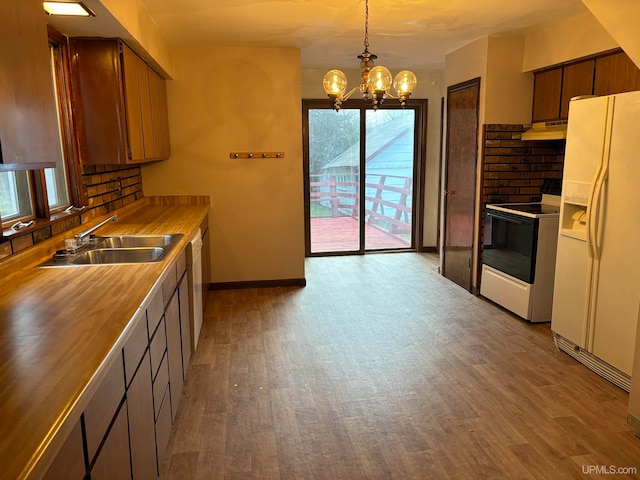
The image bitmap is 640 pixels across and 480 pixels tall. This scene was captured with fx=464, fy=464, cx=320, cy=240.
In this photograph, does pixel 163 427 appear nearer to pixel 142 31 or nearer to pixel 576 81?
pixel 142 31

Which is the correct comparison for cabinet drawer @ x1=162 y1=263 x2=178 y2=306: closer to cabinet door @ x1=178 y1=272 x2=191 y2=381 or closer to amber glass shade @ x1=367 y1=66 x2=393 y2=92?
cabinet door @ x1=178 y1=272 x2=191 y2=381

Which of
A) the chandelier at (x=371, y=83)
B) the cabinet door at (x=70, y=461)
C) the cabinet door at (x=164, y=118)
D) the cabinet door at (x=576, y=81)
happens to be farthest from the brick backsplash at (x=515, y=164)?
the cabinet door at (x=70, y=461)

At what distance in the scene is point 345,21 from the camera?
3.71 metres

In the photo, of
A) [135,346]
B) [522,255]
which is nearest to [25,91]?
[135,346]

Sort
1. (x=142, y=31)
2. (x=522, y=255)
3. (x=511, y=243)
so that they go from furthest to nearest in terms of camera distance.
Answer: (x=511, y=243) < (x=522, y=255) < (x=142, y=31)

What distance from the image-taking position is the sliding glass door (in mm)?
6266

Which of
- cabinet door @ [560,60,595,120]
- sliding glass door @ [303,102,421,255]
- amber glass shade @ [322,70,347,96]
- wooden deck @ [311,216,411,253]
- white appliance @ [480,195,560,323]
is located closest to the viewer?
amber glass shade @ [322,70,347,96]

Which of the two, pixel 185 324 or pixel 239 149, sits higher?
pixel 239 149

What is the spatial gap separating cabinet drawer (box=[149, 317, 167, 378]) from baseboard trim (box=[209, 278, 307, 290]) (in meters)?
2.70

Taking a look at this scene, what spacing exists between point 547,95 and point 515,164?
0.66 m

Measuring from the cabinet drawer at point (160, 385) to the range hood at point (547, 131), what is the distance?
3.48 metres

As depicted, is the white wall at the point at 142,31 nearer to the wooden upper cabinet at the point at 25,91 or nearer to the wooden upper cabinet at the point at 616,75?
the wooden upper cabinet at the point at 25,91

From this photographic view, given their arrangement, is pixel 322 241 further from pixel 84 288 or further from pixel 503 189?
pixel 84 288

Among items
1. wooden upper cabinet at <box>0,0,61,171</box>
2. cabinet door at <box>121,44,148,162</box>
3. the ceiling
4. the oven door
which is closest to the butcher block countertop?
wooden upper cabinet at <box>0,0,61,171</box>
